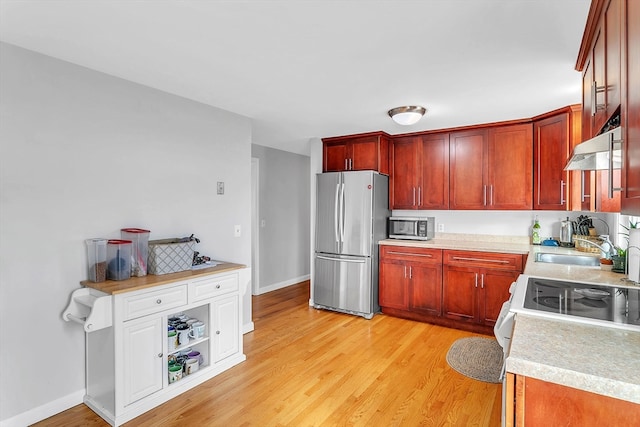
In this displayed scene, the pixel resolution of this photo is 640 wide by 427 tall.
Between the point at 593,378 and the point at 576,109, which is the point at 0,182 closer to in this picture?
the point at 593,378

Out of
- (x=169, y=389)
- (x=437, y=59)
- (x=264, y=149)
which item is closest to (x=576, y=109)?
(x=437, y=59)

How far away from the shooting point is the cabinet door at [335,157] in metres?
4.39

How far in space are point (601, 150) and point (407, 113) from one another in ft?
6.60

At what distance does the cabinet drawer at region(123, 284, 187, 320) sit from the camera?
7.00 ft

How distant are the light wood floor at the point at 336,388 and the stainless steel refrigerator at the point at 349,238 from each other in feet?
1.74

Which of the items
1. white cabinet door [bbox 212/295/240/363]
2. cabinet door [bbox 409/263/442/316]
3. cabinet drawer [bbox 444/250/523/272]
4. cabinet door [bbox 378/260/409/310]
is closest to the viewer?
white cabinet door [bbox 212/295/240/363]

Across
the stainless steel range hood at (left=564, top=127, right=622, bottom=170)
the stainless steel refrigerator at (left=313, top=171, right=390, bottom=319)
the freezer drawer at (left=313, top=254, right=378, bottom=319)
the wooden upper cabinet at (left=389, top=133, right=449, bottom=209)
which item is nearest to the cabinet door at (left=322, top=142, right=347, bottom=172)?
the stainless steel refrigerator at (left=313, top=171, right=390, bottom=319)

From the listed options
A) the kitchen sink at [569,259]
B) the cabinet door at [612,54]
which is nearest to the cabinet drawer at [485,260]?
the kitchen sink at [569,259]

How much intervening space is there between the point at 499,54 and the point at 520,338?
1722mm

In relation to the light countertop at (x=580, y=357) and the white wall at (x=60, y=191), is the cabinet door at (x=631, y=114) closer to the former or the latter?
the light countertop at (x=580, y=357)

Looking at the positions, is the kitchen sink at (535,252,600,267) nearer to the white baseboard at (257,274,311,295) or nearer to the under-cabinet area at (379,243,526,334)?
the under-cabinet area at (379,243,526,334)

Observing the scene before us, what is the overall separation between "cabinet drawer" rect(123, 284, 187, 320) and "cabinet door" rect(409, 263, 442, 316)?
8.42 ft

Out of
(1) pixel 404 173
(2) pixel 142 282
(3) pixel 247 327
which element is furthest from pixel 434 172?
(2) pixel 142 282

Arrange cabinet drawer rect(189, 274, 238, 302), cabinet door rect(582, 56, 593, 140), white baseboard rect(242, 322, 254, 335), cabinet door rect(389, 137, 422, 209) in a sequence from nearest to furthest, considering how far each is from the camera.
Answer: cabinet door rect(582, 56, 593, 140) < cabinet drawer rect(189, 274, 238, 302) < white baseboard rect(242, 322, 254, 335) < cabinet door rect(389, 137, 422, 209)
